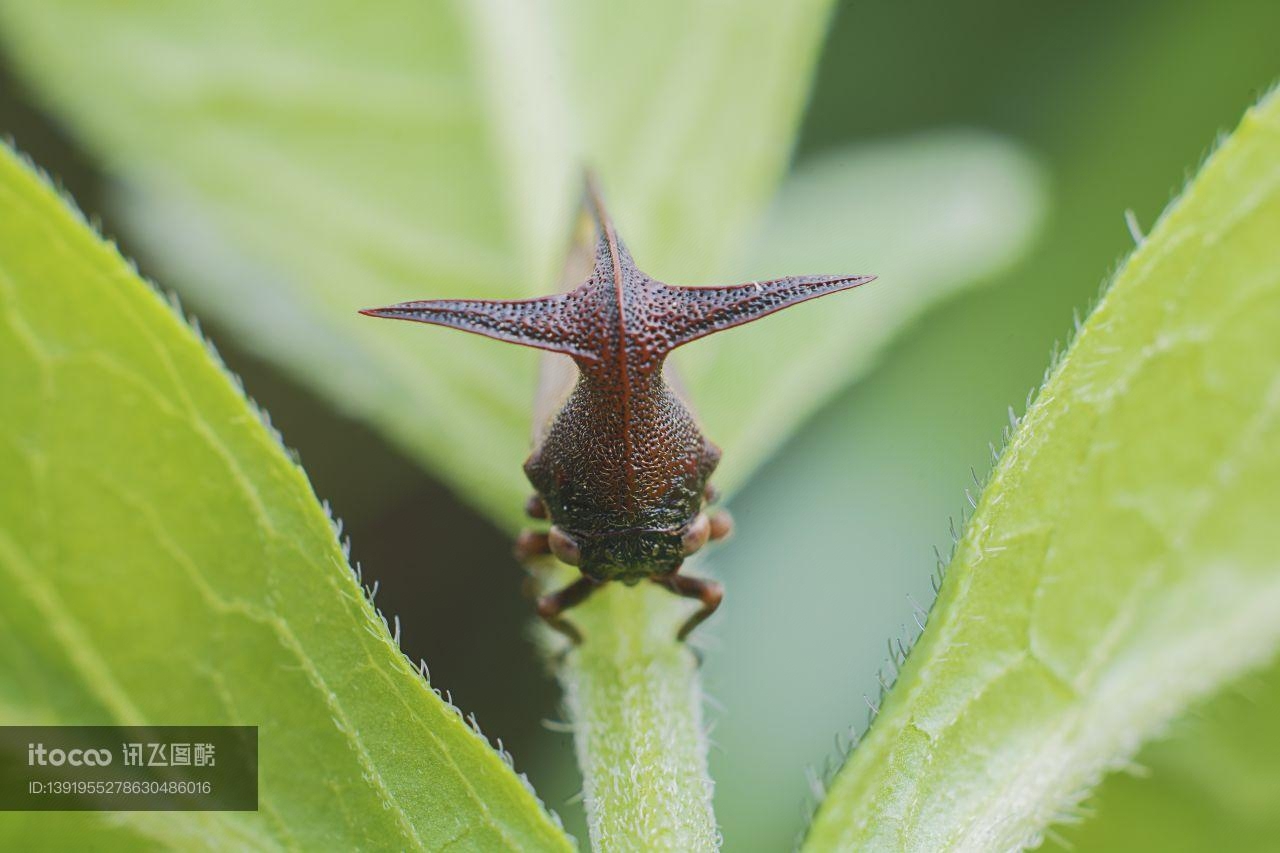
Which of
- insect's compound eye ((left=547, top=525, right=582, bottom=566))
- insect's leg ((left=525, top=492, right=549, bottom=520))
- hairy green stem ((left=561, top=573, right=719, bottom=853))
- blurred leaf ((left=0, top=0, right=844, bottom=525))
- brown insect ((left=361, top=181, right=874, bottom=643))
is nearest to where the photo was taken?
hairy green stem ((left=561, top=573, right=719, bottom=853))

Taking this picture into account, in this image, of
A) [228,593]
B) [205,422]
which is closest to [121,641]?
[228,593]

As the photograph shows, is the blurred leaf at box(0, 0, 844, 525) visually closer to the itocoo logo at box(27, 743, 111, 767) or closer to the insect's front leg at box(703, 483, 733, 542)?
the insect's front leg at box(703, 483, 733, 542)

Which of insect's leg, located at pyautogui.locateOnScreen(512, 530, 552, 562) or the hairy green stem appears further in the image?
insect's leg, located at pyautogui.locateOnScreen(512, 530, 552, 562)

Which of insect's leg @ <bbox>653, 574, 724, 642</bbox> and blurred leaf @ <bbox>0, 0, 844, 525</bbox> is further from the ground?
blurred leaf @ <bbox>0, 0, 844, 525</bbox>

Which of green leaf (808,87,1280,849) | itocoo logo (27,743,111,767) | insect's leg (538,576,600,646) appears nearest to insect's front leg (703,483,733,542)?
insect's leg (538,576,600,646)

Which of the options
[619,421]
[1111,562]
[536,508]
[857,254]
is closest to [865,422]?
[857,254]

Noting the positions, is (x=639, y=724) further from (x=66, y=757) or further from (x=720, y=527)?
(x=66, y=757)

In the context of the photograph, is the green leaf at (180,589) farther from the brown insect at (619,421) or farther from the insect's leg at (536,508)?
the insect's leg at (536,508)
